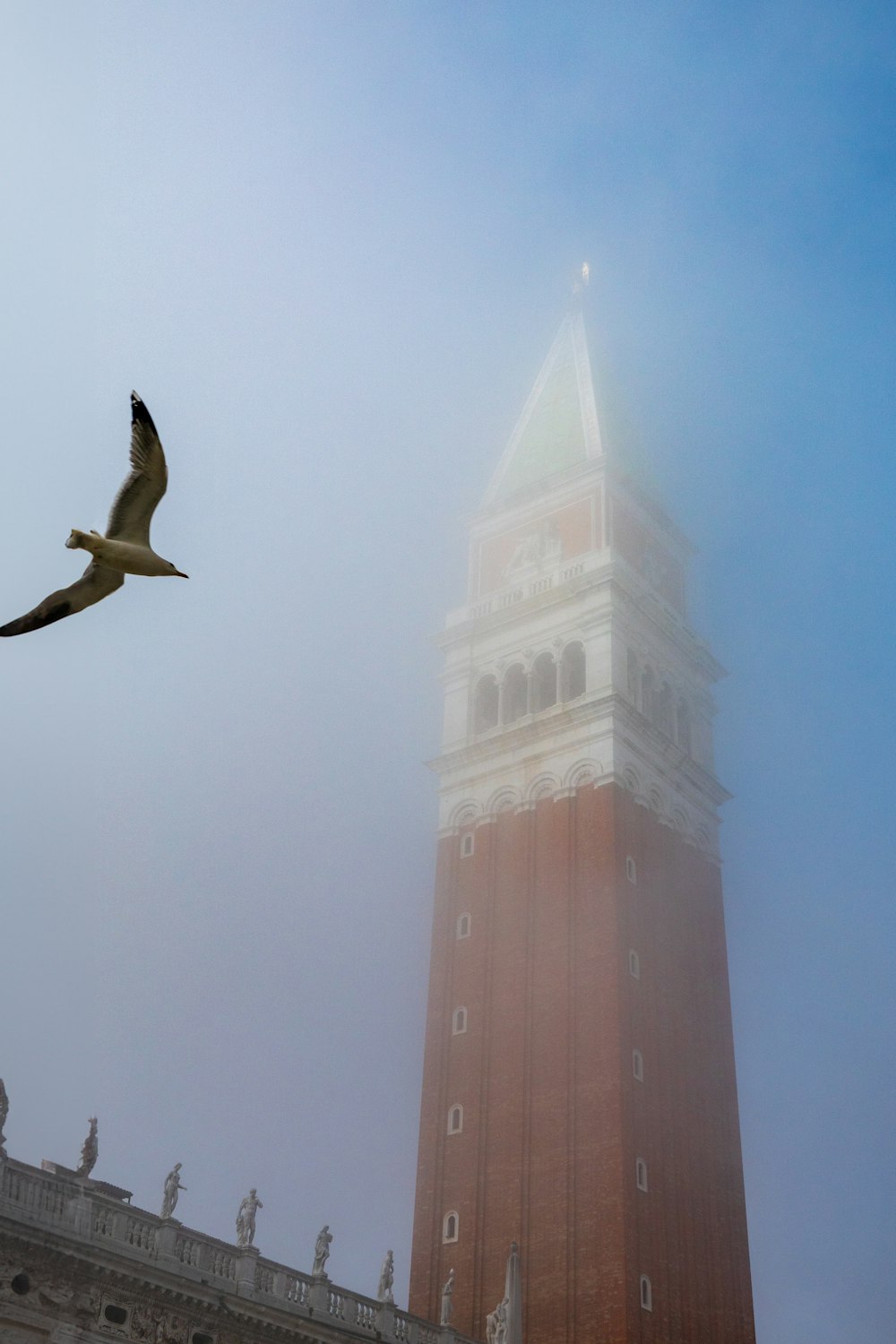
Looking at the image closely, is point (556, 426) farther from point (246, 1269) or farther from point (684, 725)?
point (246, 1269)

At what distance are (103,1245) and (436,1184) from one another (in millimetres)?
21798

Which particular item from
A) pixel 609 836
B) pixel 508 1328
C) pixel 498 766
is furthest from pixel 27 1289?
pixel 498 766

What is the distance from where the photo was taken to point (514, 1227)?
149 ft

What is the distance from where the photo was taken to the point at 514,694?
58.8 m

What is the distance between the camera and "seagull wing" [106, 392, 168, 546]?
9.91m

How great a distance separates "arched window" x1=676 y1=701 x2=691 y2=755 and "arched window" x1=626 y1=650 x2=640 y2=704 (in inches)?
136

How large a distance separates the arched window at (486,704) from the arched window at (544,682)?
1919mm

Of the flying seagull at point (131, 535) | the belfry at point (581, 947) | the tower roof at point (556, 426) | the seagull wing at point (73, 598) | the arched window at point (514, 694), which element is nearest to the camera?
the seagull wing at point (73, 598)

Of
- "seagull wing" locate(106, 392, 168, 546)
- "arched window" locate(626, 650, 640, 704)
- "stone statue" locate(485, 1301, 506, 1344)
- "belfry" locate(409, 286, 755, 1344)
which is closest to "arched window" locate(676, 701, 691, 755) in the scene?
"belfry" locate(409, 286, 755, 1344)

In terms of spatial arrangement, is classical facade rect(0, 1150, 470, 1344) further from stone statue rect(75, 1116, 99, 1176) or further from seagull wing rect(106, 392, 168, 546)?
seagull wing rect(106, 392, 168, 546)

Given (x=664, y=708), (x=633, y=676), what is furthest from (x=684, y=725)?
(x=633, y=676)

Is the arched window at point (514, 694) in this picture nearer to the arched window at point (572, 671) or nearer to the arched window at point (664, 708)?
the arched window at point (572, 671)

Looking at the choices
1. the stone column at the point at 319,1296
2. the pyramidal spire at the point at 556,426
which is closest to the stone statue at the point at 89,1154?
the stone column at the point at 319,1296

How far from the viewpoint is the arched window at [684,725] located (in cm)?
5969
